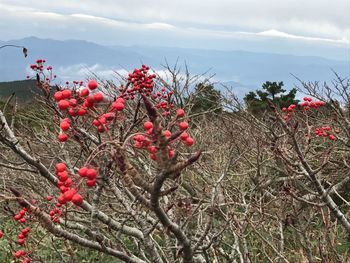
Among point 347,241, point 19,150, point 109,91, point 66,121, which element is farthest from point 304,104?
point 109,91

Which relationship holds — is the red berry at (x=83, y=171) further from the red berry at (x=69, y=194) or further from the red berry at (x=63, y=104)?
the red berry at (x=63, y=104)

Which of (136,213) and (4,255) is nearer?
(136,213)

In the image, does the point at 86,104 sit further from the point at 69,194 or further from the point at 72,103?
the point at 69,194

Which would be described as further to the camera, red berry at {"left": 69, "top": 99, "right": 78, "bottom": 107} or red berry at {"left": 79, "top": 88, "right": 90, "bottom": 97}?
red berry at {"left": 69, "top": 99, "right": 78, "bottom": 107}

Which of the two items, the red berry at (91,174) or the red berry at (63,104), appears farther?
the red berry at (63,104)

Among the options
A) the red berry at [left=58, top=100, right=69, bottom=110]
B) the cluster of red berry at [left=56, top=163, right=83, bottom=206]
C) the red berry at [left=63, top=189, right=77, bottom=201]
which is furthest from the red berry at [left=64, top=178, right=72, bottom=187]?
the red berry at [left=58, top=100, right=69, bottom=110]

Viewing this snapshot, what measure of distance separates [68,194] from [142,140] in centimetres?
39

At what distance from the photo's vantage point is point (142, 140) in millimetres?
1778

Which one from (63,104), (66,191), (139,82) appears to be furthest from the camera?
(139,82)

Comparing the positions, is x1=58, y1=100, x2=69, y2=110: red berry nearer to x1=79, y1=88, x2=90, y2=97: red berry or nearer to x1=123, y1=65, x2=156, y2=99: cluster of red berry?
x1=79, y1=88, x2=90, y2=97: red berry

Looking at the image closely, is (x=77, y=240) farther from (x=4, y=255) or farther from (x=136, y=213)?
(x=4, y=255)

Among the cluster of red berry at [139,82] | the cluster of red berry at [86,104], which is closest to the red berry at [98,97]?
the cluster of red berry at [86,104]

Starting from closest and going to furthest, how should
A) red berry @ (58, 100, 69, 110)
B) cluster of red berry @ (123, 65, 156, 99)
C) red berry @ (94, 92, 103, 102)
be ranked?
red berry @ (94, 92, 103, 102) → red berry @ (58, 100, 69, 110) → cluster of red berry @ (123, 65, 156, 99)

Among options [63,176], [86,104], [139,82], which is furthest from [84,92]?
[139,82]
